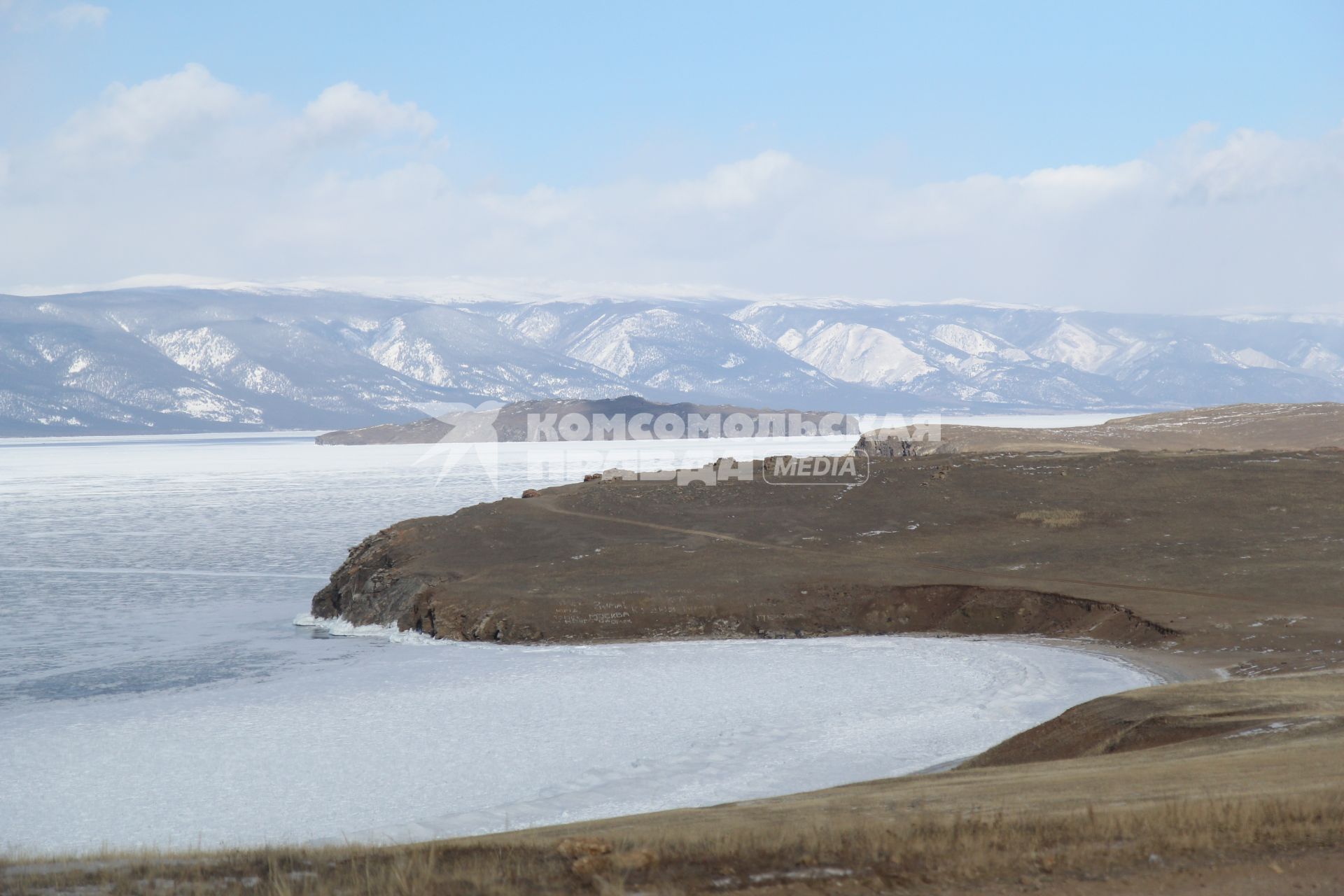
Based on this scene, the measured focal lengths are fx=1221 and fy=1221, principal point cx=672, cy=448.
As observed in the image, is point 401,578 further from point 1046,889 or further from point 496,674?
point 1046,889

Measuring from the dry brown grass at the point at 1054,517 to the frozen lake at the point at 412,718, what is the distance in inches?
571

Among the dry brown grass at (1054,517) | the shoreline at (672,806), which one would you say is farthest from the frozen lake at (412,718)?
the dry brown grass at (1054,517)

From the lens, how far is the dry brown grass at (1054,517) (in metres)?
45.0

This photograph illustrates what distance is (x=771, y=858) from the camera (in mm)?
10180

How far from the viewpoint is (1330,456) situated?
54156mm

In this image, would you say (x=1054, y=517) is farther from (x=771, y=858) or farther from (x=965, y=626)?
(x=771, y=858)

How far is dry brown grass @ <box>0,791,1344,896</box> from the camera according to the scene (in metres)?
9.71

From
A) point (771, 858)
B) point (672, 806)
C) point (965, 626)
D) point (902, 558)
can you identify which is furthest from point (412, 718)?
point (902, 558)

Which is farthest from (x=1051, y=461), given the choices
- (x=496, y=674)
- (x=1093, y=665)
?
(x=496, y=674)

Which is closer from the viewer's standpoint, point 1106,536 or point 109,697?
point 109,697

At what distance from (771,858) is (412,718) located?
15.5m

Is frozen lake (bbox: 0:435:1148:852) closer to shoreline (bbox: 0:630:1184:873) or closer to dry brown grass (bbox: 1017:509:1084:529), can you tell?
shoreline (bbox: 0:630:1184:873)

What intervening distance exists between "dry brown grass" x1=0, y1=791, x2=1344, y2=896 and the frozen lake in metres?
4.45

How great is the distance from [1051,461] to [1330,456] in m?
12.0
